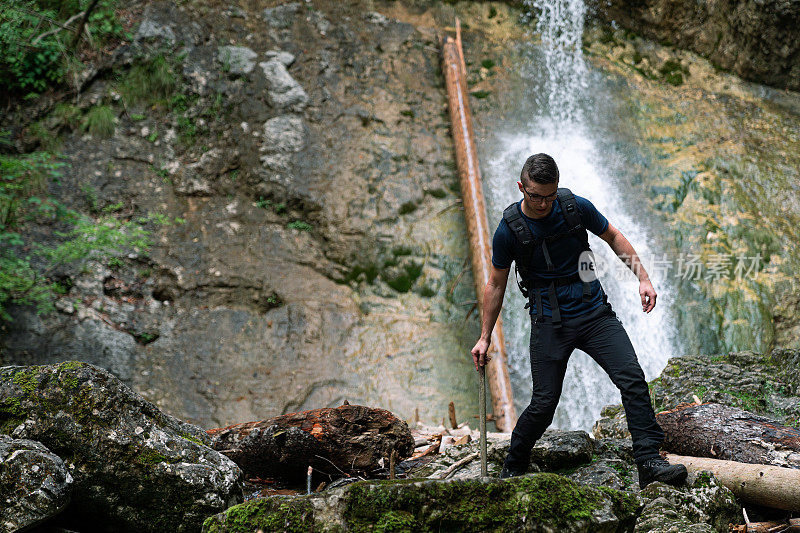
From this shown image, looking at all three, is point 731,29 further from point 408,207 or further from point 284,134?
point 284,134

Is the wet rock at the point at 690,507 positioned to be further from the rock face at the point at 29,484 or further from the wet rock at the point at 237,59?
the wet rock at the point at 237,59

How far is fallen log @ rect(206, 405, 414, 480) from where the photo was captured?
459 centimetres

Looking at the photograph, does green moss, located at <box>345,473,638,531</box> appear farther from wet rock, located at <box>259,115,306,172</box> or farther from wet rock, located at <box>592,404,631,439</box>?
wet rock, located at <box>259,115,306,172</box>

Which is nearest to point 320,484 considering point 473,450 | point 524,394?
point 473,450

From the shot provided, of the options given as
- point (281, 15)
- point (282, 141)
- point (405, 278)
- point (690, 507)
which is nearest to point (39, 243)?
point (282, 141)

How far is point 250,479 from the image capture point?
15.7ft

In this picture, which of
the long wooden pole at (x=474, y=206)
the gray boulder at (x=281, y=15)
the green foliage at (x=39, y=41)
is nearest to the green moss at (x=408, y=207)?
the long wooden pole at (x=474, y=206)

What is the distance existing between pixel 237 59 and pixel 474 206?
17.0 ft

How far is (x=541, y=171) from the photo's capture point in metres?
3.53

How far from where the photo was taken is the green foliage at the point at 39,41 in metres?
9.52

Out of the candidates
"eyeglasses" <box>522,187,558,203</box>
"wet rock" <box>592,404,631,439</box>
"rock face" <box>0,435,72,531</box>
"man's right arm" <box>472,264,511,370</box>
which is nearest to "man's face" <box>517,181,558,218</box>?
"eyeglasses" <box>522,187,558,203</box>

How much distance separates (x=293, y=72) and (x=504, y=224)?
844 cm

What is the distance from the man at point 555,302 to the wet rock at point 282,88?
25.7 feet

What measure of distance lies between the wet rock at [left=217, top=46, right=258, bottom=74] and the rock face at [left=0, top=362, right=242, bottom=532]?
Result: 27.5 feet
